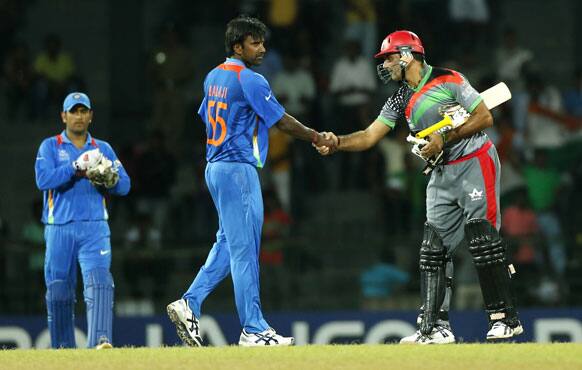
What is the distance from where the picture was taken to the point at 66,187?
11.5 meters

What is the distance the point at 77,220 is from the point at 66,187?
11.8 inches

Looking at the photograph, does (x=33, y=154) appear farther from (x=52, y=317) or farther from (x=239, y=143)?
(x=239, y=143)

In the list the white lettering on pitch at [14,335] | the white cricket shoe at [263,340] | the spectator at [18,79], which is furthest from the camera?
the spectator at [18,79]

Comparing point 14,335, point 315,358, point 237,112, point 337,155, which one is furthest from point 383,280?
point 315,358

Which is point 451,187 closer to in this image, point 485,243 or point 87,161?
point 485,243

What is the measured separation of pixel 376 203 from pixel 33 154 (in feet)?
17.1

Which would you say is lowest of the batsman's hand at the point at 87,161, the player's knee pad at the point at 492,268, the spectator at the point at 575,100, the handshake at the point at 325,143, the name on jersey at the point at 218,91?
the player's knee pad at the point at 492,268

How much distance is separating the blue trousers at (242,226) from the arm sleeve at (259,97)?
407mm

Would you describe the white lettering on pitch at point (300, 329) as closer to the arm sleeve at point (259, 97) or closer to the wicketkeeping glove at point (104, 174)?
the wicketkeeping glove at point (104, 174)

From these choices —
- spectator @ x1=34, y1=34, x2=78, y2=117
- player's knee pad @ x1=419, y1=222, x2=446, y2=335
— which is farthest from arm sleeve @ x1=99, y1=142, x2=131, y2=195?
spectator @ x1=34, y1=34, x2=78, y2=117

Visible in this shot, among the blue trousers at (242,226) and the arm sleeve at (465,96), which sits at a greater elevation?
the arm sleeve at (465,96)

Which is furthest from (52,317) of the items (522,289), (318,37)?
(318,37)

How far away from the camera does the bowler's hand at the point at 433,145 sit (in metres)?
9.91

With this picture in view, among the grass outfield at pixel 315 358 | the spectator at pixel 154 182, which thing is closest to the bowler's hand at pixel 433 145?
the grass outfield at pixel 315 358
